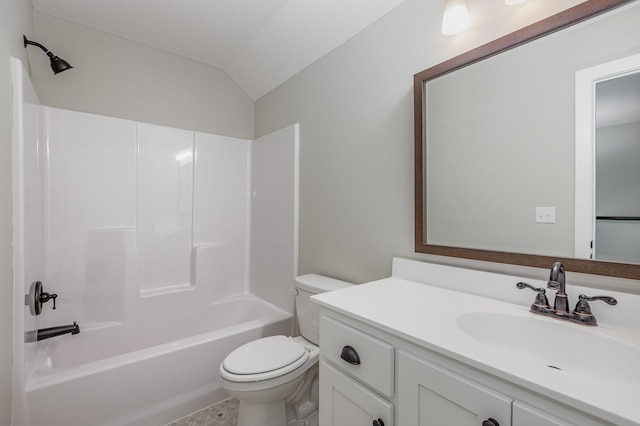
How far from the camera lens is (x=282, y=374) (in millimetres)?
1354

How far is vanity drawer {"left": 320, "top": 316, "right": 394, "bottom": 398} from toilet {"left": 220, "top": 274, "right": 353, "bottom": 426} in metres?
0.45

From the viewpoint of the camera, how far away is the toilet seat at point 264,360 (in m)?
1.32

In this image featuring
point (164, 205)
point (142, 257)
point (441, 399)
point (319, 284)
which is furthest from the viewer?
point (164, 205)

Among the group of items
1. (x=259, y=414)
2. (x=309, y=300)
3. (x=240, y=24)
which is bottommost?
(x=259, y=414)

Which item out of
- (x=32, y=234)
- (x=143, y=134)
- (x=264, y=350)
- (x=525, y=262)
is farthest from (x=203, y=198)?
(x=525, y=262)

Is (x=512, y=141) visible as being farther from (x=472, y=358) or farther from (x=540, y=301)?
(x=472, y=358)

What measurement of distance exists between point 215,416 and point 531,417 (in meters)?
1.73

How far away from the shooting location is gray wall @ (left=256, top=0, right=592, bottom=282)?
1.32 meters

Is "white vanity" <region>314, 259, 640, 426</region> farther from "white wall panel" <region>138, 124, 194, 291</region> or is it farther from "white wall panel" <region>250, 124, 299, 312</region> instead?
"white wall panel" <region>138, 124, 194, 291</region>

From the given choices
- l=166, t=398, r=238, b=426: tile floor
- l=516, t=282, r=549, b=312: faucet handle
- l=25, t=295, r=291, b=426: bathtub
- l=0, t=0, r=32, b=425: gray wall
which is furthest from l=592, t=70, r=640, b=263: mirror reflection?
l=0, t=0, r=32, b=425: gray wall

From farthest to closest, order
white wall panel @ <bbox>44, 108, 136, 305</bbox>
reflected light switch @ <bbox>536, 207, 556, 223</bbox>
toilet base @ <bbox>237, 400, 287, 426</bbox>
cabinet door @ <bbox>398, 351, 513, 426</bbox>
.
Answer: white wall panel @ <bbox>44, 108, 136, 305</bbox>, toilet base @ <bbox>237, 400, 287, 426</bbox>, reflected light switch @ <bbox>536, 207, 556, 223</bbox>, cabinet door @ <bbox>398, 351, 513, 426</bbox>

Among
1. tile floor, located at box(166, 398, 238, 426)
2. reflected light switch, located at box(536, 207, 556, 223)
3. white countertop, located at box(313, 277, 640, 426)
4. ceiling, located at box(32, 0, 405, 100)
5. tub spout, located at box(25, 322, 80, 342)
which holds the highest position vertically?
ceiling, located at box(32, 0, 405, 100)

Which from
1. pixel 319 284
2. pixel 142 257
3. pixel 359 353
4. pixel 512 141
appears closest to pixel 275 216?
pixel 319 284

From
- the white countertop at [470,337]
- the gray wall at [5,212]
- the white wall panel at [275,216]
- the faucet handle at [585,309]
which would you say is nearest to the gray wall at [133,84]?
the white wall panel at [275,216]
